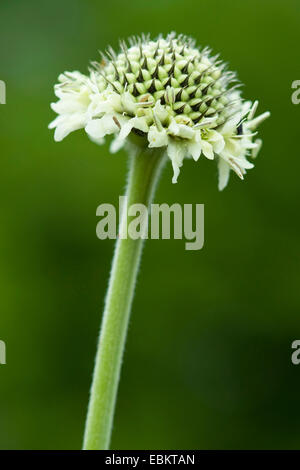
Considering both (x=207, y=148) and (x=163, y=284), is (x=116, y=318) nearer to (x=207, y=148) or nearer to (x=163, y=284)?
(x=207, y=148)

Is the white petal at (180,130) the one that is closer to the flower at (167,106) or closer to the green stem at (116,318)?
the flower at (167,106)

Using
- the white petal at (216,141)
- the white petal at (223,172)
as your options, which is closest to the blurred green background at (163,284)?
the white petal at (223,172)

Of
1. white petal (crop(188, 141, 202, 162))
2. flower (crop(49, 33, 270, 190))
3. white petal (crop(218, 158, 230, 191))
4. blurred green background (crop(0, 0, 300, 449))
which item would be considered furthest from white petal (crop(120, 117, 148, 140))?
blurred green background (crop(0, 0, 300, 449))

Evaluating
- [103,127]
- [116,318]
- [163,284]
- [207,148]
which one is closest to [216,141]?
[207,148]

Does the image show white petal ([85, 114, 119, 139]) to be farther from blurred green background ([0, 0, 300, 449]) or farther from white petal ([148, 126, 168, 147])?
blurred green background ([0, 0, 300, 449])

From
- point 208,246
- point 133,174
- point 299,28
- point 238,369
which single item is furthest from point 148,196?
point 299,28
